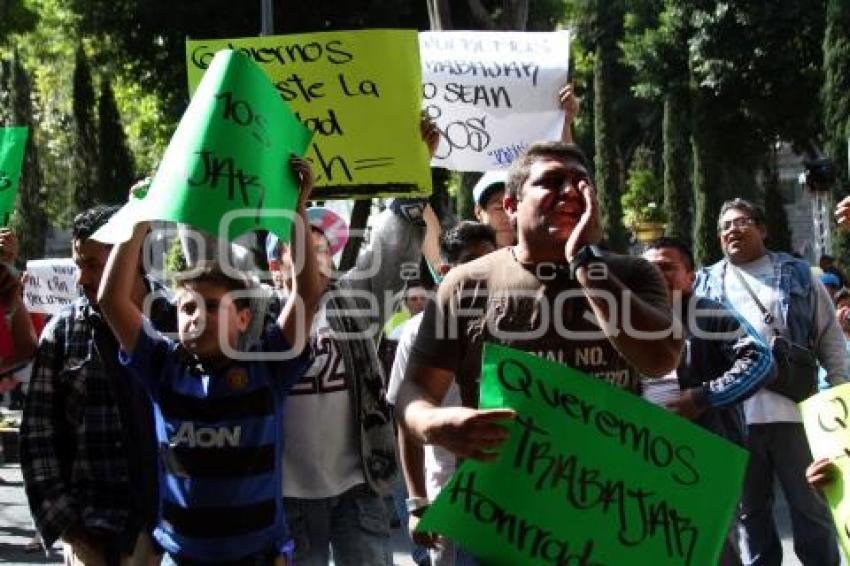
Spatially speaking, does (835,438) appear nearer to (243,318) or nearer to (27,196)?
(243,318)

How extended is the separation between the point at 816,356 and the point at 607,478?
164 inches

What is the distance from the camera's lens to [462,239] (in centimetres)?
598

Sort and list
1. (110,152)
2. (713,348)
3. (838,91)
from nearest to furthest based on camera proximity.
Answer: (713,348)
(838,91)
(110,152)

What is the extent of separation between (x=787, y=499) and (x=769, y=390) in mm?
522

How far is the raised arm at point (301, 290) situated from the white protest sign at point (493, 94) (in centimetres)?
287

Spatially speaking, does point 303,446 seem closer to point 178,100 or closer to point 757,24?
point 178,100

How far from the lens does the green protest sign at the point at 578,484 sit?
3.45 metres

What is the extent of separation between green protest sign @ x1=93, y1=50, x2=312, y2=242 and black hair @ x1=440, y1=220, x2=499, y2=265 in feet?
6.00

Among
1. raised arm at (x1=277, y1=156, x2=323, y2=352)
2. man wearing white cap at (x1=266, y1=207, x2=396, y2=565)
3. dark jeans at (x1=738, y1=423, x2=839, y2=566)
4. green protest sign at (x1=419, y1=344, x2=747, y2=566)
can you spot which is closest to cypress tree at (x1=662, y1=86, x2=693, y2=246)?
dark jeans at (x1=738, y1=423, x2=839, y2=566)

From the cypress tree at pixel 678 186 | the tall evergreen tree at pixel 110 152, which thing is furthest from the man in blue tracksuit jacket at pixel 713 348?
the cypress tree at pixel 678 186

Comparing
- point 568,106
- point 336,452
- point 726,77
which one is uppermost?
point 726,77

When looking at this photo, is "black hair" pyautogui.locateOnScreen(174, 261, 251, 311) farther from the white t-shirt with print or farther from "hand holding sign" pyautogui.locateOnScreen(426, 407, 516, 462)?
"hand holding sign" pyautogui.locateOnScreen(426, 407, 516, 462)

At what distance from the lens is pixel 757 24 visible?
30.9 meters

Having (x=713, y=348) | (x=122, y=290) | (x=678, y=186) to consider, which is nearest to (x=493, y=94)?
(x=713, y=348)
